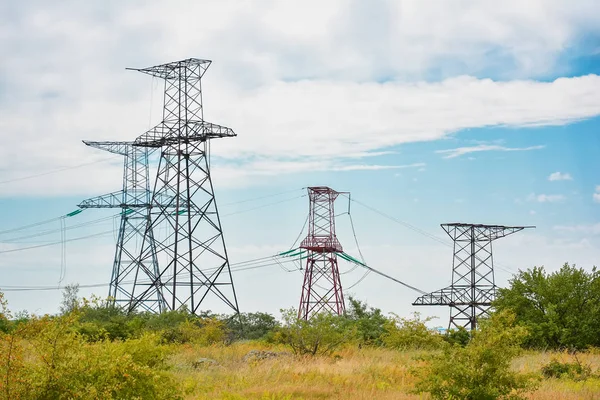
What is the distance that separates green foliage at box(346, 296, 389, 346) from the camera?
3616cm

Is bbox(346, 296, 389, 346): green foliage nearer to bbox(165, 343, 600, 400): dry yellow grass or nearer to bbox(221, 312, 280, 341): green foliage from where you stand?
bbox(221, 312, 280, 341): green foliage

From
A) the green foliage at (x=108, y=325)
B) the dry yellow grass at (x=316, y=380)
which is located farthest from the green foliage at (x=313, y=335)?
the green foliage at (x=108, y=325)

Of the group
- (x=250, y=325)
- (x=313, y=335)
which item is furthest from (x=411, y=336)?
(x=250, y=325)

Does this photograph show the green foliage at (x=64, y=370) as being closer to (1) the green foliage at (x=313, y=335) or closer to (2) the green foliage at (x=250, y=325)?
(1) the green foliage at (x=313, y=335)

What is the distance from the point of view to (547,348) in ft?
112

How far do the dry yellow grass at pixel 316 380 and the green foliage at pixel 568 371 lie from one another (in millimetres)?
514

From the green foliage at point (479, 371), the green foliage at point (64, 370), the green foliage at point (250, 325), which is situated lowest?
the green foliage at point (250, 325)

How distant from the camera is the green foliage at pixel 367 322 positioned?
36156 mm

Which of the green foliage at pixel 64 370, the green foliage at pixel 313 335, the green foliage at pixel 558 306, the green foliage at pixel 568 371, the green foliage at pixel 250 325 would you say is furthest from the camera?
the green foliage at pixel 250 325

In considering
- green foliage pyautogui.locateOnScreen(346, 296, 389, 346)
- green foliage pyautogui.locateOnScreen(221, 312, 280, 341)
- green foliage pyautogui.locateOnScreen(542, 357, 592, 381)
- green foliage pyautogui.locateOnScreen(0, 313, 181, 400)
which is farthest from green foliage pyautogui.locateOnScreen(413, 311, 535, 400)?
green foliage pyautogui.locateOnScreen(221, 312, 280, 341)

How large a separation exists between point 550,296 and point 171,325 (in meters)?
18.8

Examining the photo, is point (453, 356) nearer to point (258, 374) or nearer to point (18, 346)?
point (258, 374)

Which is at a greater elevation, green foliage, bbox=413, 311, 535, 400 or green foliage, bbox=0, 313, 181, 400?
green foliage, bbox=0, 313, 181, 400

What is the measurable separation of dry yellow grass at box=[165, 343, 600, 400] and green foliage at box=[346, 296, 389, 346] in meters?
10.5
